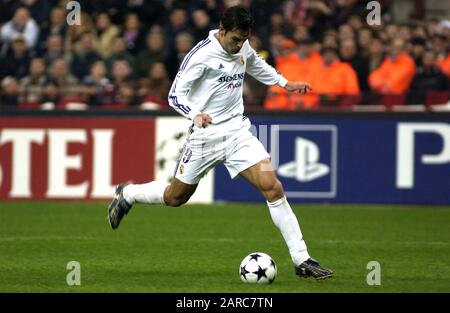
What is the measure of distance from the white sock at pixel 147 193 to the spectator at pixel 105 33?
27.0 ft

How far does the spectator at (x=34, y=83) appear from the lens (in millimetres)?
17234

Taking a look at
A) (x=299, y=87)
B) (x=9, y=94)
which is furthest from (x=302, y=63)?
(x=299, y=87)

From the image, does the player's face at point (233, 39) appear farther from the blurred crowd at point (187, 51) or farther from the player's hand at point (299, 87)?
the blurred crowd at point (187, 51)

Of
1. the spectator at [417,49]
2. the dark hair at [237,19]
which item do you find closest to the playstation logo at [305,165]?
the spectator at [417,49]

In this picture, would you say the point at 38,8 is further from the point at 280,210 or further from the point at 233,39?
the point at 280,210

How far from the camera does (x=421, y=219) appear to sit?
15.1 m

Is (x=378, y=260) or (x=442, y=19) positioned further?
(x=442, y=19)

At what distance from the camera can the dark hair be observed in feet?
31.2

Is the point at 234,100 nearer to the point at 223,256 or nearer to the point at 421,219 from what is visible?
the point at 223,256

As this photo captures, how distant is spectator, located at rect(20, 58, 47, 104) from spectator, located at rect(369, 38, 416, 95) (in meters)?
4.98

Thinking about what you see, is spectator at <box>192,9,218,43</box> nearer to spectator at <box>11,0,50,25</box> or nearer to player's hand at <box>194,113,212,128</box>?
spectator at <box>11,0,50,25</box>

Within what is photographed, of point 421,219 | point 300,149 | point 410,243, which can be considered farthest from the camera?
point 300,149
